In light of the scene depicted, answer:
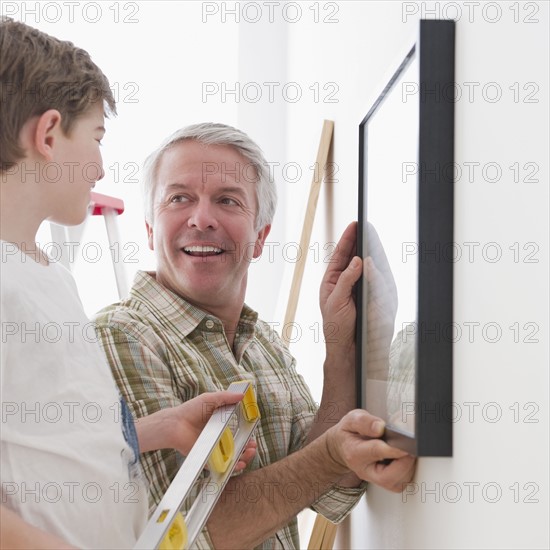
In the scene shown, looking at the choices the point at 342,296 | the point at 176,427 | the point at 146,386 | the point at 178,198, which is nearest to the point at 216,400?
the point at 176,427

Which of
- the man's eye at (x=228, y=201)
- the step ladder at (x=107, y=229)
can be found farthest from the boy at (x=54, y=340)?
the step ladder at (x=107, y=229)

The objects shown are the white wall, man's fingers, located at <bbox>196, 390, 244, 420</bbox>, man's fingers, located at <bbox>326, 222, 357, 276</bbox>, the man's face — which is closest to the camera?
the white wall

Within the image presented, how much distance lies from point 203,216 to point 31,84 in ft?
1.80

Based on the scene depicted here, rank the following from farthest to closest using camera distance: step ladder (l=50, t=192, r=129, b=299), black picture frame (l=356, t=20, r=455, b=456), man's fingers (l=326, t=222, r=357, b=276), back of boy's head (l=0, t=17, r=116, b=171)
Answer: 1. step ladder (l=50, t=192, r=129, b=299)
2. man's fingers (l=326, t=222, r=357, b=276)
3. back of boy's head (l=0, t=17, r=116, b=171)
4. black picture frame (l=356, t=20, r=455, b=456)

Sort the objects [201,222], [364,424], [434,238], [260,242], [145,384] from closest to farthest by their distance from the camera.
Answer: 1. [434,238]
2. [364,424]
3. [145,384]
4. [201,222]
5. [260,242]

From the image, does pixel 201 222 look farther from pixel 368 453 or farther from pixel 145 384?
pixel 368 453

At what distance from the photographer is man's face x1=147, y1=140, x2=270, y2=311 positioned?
151 cm

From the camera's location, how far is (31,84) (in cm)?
102

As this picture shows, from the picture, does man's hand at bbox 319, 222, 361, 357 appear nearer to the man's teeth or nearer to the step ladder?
the man's teeth

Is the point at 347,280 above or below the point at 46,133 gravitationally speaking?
below

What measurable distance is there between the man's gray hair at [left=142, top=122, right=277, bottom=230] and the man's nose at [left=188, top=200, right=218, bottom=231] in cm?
10

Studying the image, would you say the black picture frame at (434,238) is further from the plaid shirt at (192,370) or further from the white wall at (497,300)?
the plaid shirt at (192,370)

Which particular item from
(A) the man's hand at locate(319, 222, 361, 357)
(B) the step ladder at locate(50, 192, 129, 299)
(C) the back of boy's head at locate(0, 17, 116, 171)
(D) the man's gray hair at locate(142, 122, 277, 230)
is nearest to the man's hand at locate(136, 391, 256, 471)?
(A) the man's hand at locate(319, 222, 361, 357)

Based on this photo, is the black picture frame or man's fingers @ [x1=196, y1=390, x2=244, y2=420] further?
man's fingers @ [x1=196, y1=390, x2=244, y2=420]
